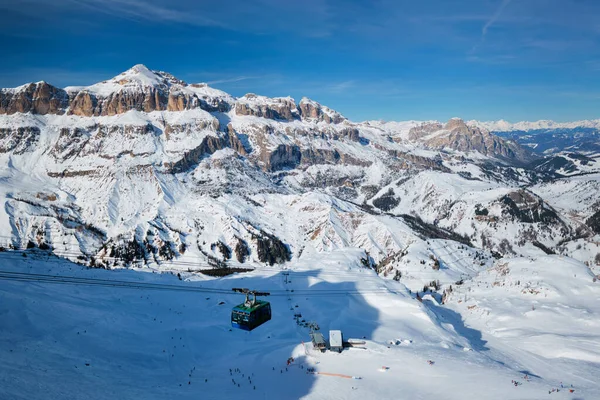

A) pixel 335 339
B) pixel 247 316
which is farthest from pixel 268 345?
pixel 335 339

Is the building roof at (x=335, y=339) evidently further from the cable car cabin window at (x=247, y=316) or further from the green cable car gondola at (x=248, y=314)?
the cable car cabin window at (x=247, y=316)

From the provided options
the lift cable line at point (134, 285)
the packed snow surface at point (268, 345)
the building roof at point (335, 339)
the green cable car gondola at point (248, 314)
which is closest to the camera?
the packed snow surface at point (268, 345)

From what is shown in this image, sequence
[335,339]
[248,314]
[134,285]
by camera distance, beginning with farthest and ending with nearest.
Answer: [134,285]
[248,314]
[335,339]

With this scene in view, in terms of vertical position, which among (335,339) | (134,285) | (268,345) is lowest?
(268,345)

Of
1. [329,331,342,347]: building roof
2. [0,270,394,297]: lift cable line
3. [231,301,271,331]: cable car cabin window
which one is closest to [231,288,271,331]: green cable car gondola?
[231,301,271,331]: cable car cabin window

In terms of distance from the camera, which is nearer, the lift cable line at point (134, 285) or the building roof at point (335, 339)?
the building roof at point (335, 339)

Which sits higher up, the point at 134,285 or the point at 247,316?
the point at 134,285

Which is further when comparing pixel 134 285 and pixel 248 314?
pixel 134 285

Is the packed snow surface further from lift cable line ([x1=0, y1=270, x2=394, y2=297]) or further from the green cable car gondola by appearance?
the green cable car gondola

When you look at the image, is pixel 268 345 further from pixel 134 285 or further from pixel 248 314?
pixel 134 285

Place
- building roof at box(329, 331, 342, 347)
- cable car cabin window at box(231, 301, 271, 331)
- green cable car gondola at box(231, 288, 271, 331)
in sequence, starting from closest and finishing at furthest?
building roof at box(329, 331, 342, 347), green cable car gondola at box(231, 288, 271, 331), cable car cabin window at box(231, 301, 271, 331)

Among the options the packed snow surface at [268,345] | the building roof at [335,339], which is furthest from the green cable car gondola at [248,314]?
the building roof at [335,339]
